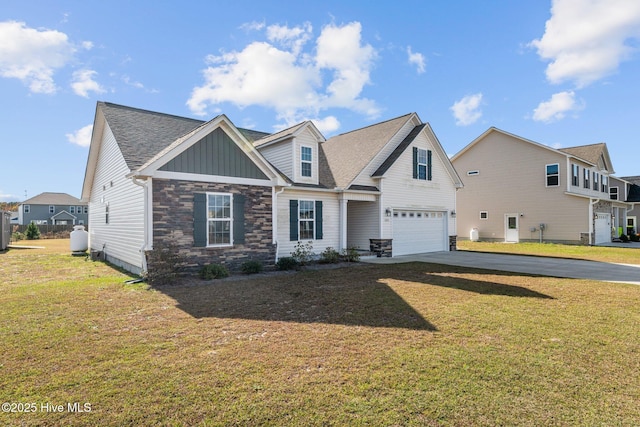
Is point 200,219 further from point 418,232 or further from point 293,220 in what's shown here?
point 418,232

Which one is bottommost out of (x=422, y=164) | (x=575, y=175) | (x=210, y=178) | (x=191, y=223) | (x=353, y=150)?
(x=191, y=223)

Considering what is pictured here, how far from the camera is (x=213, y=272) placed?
9914mm

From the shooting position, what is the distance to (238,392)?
11.0ft

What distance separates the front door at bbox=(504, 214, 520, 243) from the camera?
980 inches

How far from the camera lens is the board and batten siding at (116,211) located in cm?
1029

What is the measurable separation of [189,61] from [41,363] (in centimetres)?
1217

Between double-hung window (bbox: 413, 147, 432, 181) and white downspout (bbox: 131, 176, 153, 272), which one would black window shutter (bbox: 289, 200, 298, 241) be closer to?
white downspout (bbox: 131, 176, 153, 272)

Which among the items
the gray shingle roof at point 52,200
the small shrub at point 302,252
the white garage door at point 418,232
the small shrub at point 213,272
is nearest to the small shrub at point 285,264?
the small shrub at point 302,252

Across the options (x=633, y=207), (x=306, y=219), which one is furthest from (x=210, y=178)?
(x=633, y=207)

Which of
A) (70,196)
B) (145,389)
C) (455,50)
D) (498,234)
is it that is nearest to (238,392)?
(145,389)

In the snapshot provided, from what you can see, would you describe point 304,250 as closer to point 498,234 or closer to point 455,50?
point 455,50

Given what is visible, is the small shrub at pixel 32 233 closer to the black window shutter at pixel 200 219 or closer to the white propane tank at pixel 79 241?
the white propane tank at pixel 79 241

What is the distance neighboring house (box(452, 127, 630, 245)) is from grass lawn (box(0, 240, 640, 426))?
1768 centimetres

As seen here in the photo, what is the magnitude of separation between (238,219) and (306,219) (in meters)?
3.71
